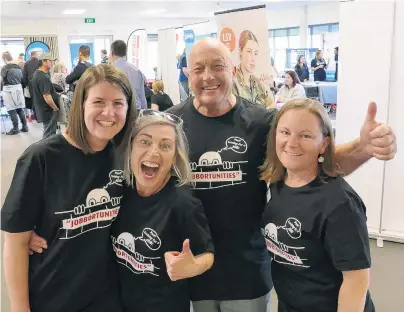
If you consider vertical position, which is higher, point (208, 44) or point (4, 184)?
point (208, 44)

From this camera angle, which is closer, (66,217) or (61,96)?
(66,217)

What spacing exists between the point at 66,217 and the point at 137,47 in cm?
808

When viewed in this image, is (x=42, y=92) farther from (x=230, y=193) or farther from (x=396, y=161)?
(x=230, y=193)

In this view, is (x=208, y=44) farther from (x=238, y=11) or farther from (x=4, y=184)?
(x=4, y=184)

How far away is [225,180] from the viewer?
164 centimetres

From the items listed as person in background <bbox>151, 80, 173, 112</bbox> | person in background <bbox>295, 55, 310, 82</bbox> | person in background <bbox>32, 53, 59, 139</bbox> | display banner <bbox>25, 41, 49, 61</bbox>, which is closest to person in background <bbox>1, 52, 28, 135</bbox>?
person in background <bbox>32, 53, 59, 139</bbox>

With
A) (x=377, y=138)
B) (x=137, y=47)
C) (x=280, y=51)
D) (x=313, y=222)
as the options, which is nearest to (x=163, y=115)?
(x=313, y=222)

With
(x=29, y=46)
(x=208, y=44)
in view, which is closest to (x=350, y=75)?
(x=208, y=44)

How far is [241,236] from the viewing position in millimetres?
1665

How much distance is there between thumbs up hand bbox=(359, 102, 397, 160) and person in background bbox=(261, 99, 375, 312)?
0.13 metres

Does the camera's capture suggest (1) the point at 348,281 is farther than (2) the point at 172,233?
No

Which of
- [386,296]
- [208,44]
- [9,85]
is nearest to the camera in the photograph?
[208,44]

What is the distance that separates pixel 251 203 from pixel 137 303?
0.55 meters

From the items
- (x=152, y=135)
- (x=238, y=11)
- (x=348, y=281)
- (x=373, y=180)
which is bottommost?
(x=373, y=180)
